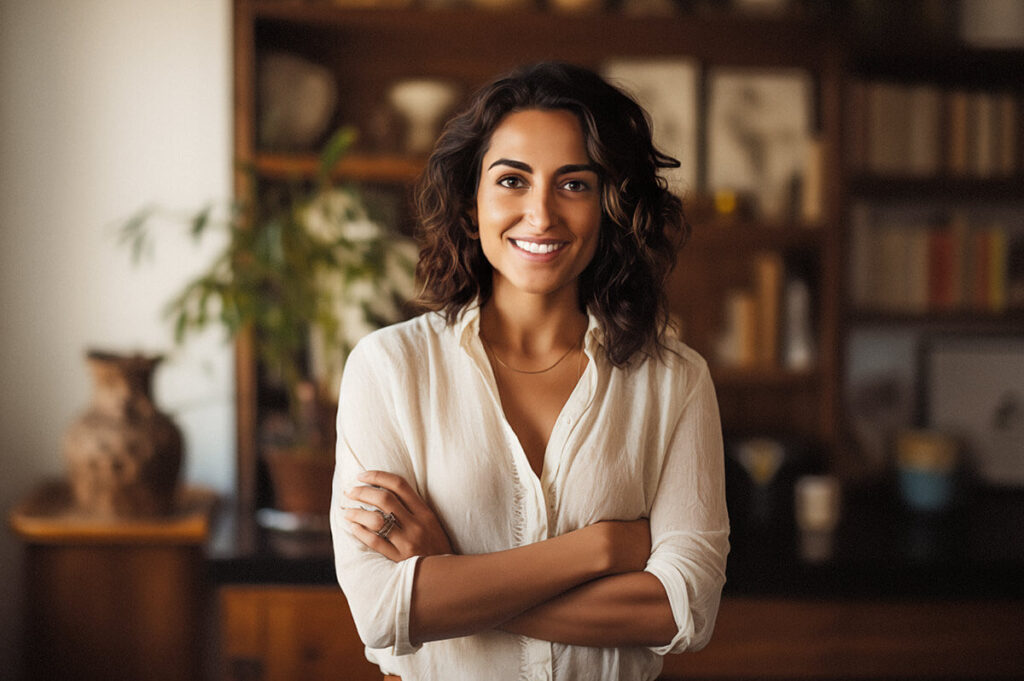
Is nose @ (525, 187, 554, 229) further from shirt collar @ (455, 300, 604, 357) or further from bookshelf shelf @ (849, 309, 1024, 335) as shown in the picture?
bookshelf shelf @ (849, 309, 1024, 335)

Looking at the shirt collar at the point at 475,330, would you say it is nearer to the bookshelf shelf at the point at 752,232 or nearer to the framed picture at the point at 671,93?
the bookshelf shelf at the point at 752,232

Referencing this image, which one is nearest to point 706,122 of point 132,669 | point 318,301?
point 318,301

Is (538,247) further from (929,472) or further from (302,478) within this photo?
(929,472)

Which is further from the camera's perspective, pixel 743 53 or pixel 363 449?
pixel 743 53

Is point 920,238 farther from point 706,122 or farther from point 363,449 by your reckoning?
point 363,449

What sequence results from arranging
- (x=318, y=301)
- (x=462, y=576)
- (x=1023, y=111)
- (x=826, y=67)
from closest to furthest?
(x=462, y=576) → (x=318, y=301) → (x=826, y=67) → (x=1023, y=111)

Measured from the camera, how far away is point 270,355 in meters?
2.07

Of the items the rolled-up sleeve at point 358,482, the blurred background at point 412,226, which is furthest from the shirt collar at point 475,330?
the blurred background at point 412,226

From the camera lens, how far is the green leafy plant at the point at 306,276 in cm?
196

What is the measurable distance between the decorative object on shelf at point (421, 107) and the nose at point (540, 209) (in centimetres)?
139

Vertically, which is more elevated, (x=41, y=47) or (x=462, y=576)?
(x=41, y=47)

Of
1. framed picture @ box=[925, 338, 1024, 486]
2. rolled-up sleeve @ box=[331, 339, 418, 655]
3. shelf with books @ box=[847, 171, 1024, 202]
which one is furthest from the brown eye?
framed picture @ box=[925, 338, 1024, 486]

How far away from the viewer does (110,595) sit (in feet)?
6.73

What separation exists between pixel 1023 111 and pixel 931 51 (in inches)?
15.2
